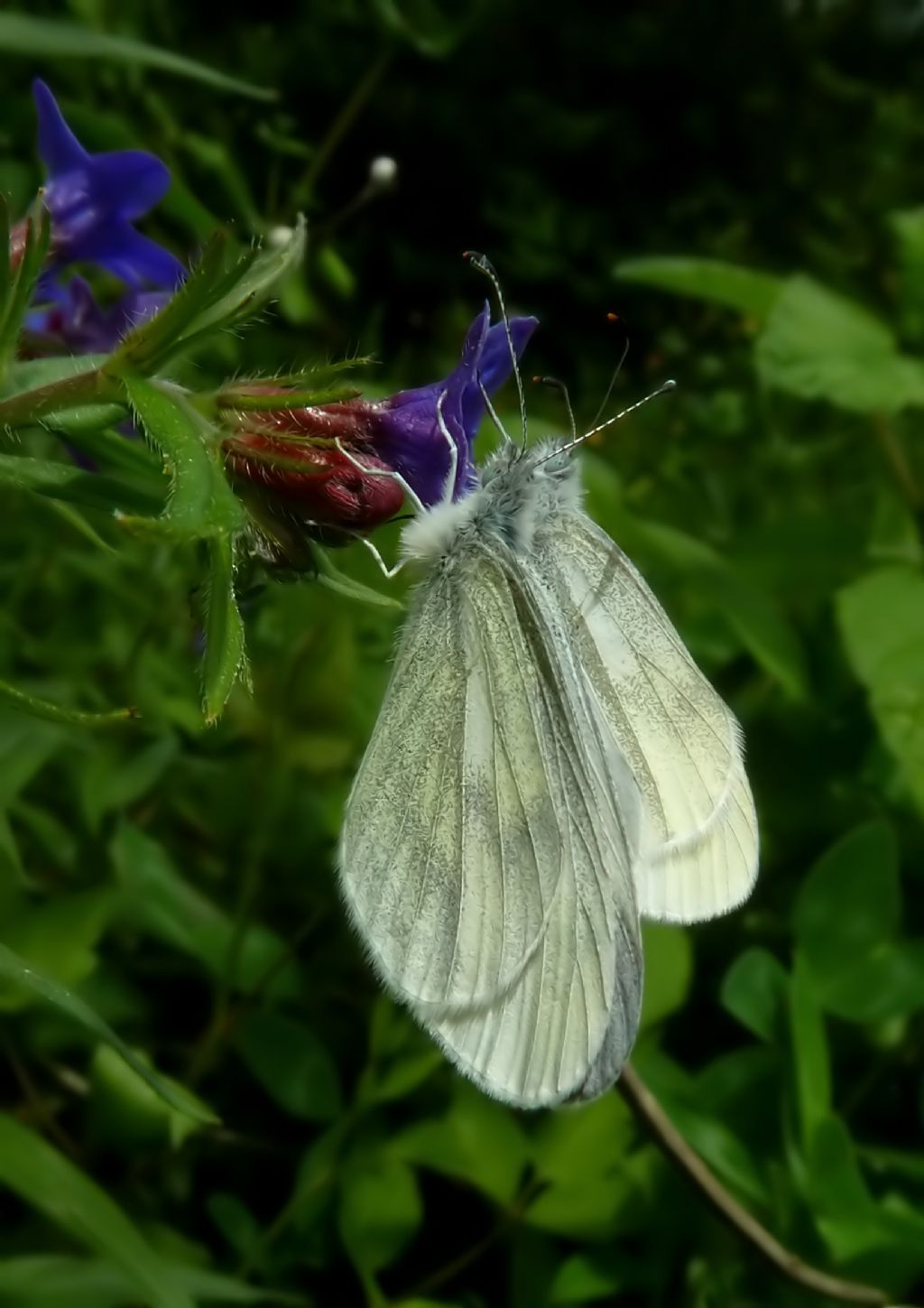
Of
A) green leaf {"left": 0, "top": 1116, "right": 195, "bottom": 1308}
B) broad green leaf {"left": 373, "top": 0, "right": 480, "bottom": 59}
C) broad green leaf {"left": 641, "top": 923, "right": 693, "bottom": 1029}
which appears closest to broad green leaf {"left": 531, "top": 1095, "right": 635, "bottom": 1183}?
broad green leaf {"left": 641, "top": 923, "right": 693, "bottom": 1029}

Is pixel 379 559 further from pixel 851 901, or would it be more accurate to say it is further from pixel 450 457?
pixel 851 901

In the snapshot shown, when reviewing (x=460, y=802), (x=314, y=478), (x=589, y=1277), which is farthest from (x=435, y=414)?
(x=589, y=1277)

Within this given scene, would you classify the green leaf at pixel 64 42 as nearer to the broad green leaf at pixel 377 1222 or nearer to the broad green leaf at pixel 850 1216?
the broad green leaf at pixel 377 1222

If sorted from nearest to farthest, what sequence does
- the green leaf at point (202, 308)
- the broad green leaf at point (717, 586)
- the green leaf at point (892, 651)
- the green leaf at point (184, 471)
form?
the green leaf at point (184, 471) < the green leaf at point (202, 308) < the green leaf at point (892, 651) < the broad green leaf at point (717, 586)

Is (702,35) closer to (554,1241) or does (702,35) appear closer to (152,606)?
(152,606)

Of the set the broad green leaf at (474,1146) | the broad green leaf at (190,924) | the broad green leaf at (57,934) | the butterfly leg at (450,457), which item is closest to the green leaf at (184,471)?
the butterfly leg at (450,457)
